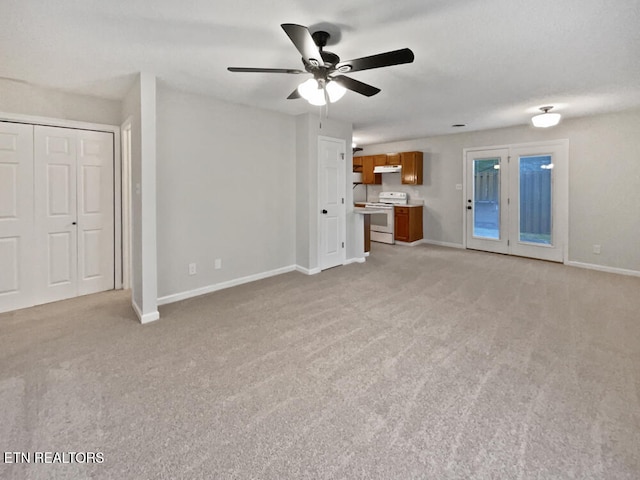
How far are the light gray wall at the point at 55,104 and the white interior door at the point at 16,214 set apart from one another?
0.19 m

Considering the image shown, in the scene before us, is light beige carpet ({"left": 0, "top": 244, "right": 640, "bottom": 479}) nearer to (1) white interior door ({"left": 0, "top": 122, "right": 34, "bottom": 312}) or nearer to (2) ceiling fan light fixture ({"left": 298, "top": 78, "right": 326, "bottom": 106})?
(1) white interior door ({"left": 0, "top": 122, "right": 34, "bottom": 312})

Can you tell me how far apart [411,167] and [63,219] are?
6081 millimetres

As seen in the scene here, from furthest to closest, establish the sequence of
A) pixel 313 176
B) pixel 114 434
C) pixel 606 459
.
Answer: pixel 313 176 < pixel 114 434 < pixel 606 459

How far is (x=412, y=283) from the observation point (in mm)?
4363

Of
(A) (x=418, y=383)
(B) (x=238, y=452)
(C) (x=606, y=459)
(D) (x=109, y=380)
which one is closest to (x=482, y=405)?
(A) (x=418, y=383)

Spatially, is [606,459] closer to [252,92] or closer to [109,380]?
[109,380]

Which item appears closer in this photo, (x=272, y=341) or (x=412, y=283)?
(x=272, y=341)

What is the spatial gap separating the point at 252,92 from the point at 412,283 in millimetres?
3102

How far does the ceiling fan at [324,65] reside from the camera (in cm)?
199

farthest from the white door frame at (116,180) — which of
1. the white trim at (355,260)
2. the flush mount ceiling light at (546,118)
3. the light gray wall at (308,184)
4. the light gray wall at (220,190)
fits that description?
the flush mount ceiling light at (546,118)

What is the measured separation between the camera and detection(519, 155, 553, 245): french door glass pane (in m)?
5.53

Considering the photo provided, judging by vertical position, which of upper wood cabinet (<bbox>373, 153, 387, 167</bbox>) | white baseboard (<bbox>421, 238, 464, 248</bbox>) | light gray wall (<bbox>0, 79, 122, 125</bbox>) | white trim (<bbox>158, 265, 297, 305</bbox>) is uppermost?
upper wood cabinet (<bbox>373, 153, 387, 167</bbox>)

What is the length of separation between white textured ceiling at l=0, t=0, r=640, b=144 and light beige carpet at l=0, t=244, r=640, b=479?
236 centimetres

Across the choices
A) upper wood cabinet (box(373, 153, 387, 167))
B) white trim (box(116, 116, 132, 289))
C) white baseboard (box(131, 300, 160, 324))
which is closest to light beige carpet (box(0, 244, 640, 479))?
white baseboard (box(131, 300, 160, 324))
